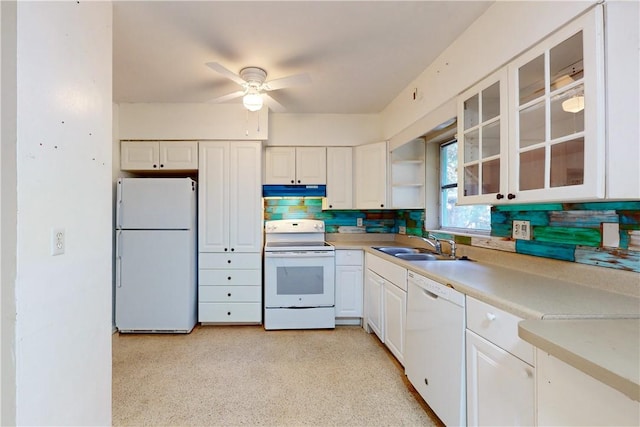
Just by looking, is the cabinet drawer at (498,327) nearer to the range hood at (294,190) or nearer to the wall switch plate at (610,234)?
the wall switch plate at (610,234)

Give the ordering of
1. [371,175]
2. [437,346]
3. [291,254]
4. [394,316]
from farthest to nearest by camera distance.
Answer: [371,175] → [291,254] → [394,316] → [437,346]

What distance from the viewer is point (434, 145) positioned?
3096mm

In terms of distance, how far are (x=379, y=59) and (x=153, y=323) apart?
326cm

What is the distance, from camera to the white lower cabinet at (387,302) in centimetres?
215

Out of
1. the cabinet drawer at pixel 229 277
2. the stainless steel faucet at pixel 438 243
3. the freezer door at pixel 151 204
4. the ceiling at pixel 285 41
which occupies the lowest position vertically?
the cabinet drawer at pixel 229 277

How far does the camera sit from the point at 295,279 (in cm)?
301

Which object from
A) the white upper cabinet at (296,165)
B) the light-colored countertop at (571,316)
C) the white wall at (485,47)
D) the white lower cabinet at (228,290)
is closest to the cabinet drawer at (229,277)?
the white lower cabinet at (228,290)

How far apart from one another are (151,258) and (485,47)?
3292mm

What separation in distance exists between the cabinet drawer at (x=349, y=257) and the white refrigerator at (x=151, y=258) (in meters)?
1.63
